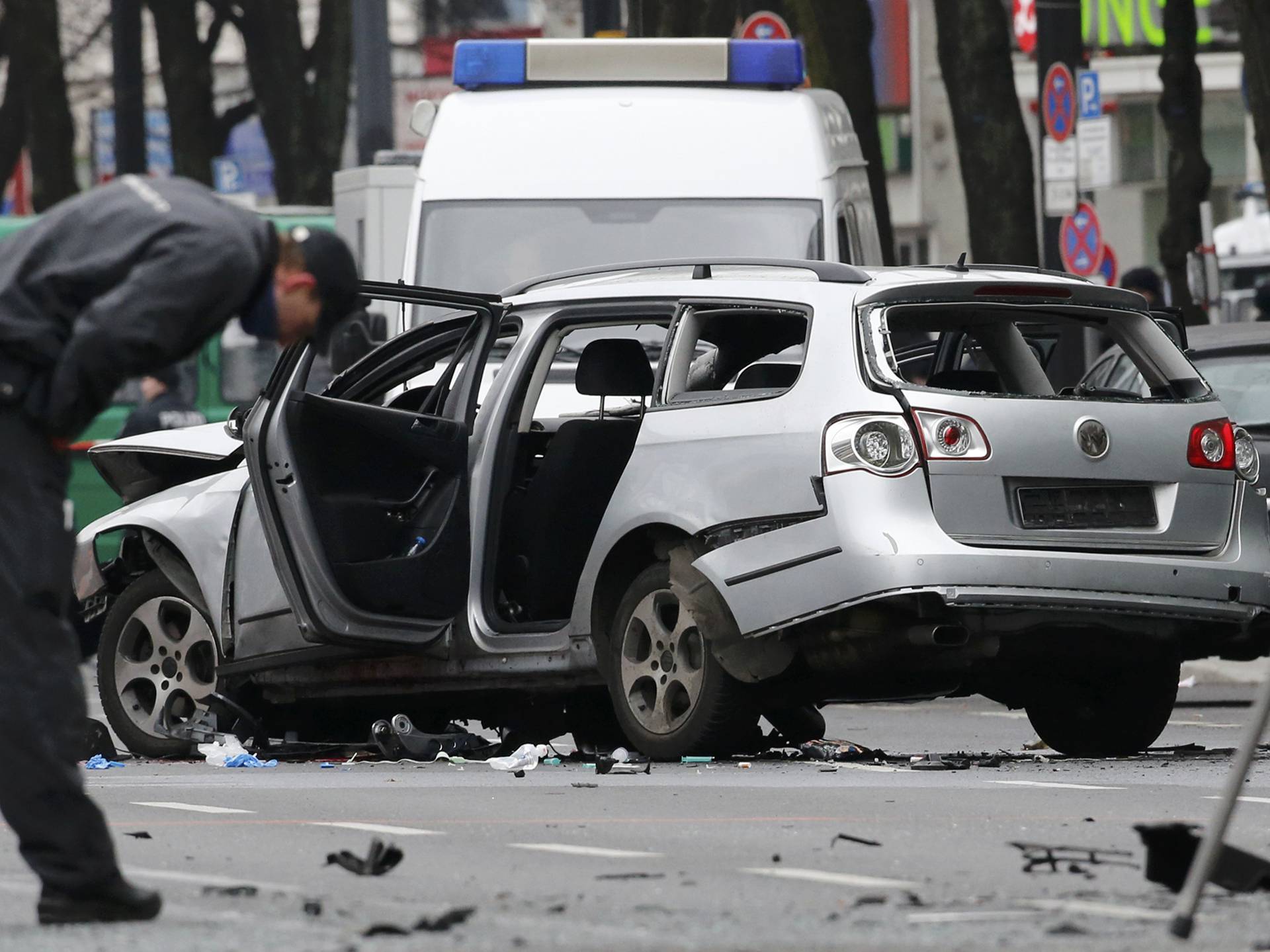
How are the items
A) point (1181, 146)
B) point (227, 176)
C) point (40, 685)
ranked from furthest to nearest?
point (227, 176) < point (1181, 146) < point (40, 685)

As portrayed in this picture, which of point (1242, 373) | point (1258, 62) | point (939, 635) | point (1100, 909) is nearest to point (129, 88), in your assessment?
point (1258, 62)

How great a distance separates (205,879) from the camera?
21.3ft

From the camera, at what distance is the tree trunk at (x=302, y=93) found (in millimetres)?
32375

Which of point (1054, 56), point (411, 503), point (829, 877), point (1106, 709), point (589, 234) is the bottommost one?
point (1106, 709)

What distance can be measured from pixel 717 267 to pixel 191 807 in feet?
9.74

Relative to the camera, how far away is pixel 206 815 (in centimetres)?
800

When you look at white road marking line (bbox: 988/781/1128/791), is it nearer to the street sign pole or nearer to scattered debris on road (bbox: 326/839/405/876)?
scattered debris on road (bbox: 326/839/405/876)

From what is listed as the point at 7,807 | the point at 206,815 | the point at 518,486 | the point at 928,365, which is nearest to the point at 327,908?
the point at 7,807

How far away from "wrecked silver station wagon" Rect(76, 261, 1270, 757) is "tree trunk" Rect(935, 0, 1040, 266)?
1198 centimetres

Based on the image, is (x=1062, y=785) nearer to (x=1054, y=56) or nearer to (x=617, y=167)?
(x=617, y=167)

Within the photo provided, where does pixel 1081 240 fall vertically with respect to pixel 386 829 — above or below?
above

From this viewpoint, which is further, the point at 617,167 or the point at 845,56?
the point at 845,56

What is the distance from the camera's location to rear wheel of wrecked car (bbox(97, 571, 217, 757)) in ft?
35.4

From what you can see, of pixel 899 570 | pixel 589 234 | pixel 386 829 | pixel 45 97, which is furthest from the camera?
pixel 45 97
